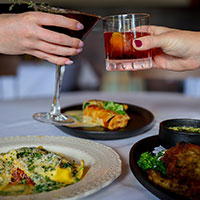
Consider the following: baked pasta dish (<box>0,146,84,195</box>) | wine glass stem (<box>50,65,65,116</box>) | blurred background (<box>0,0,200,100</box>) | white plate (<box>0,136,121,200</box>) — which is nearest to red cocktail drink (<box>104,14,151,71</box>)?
wine glass stem (<box>50,65,65,116</box>)

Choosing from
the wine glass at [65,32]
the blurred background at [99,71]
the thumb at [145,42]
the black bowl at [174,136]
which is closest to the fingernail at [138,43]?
the thumb at [145,42]

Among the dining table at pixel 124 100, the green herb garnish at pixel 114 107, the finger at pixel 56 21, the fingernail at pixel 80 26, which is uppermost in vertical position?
the finger at pixel 56 21

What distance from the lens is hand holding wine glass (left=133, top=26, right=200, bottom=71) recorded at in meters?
1.09

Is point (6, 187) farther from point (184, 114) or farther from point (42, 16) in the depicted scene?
point (184, 114)

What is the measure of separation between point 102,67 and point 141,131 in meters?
4.84

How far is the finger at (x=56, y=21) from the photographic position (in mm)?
1015

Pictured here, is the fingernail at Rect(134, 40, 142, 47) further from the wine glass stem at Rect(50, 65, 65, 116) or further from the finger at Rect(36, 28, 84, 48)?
the wine glass stem at Rect(50, 65, 65, 116)

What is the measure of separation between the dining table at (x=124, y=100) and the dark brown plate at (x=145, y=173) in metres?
0.05

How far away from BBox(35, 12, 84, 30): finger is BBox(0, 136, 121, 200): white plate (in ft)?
1.36

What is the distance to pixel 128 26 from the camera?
111 cm

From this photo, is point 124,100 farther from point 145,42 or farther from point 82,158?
point 82,158

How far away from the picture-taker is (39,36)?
1.05m

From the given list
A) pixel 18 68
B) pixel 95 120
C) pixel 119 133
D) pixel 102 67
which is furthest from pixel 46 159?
pixel 102 67

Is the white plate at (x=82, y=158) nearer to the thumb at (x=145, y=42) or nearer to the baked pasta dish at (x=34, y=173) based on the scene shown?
the baked pasta dish at (x=34, y=173)
